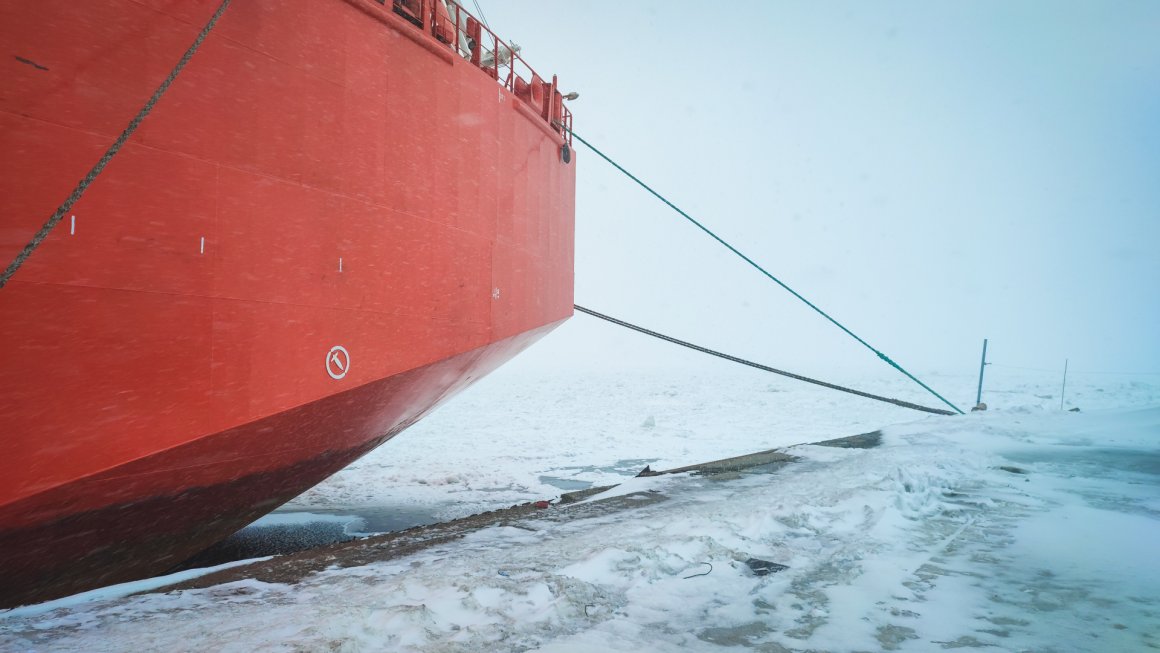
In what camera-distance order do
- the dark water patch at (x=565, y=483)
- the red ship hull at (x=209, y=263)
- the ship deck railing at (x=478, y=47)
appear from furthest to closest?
the dark water patch at (x=565, y=483) < the ship deck railing at (x=478, y=47) < the red ship hull at (x=209, y=263)

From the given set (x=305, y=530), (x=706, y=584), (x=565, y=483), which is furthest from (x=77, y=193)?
(x=565, y=483)

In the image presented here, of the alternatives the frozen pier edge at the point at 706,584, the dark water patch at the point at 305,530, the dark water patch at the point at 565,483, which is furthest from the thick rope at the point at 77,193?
the dark water patch at the point at 565,483

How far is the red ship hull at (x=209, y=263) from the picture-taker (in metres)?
2.91

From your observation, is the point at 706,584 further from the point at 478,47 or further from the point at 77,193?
the point at 478,47

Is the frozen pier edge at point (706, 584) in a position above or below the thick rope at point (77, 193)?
below

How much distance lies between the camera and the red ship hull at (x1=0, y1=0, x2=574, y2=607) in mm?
2906

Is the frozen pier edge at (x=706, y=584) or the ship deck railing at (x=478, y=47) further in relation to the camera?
the ship deck railing at (x=478, y=47)

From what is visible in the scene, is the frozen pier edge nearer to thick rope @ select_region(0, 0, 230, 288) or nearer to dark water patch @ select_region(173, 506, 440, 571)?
thick rope @ select_region(0, 0, 230, 288)

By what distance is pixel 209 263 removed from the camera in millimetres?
3457

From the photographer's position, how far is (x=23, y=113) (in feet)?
9.29

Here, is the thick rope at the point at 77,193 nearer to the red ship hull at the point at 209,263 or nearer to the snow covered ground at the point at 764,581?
the red ship hull at the point at 209,263

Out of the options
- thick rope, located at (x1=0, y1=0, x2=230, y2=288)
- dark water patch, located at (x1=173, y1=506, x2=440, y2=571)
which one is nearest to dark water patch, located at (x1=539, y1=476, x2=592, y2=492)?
dark water patch, located at (x1=173, y1=506, x2=440, y2=571)

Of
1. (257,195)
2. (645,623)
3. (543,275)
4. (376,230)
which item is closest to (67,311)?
(257,195)

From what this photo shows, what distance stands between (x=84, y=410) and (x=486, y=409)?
59.1 ft
